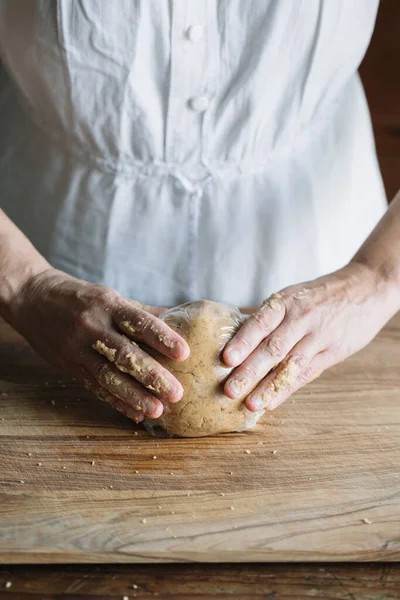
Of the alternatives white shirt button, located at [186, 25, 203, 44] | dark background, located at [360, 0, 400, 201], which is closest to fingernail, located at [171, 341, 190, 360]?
white shirt button, located at [186, 25, 203, 44]

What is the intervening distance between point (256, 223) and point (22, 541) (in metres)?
0.78

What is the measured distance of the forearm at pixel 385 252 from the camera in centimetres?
134

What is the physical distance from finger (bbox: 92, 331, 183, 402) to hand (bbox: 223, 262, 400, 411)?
0.09 m

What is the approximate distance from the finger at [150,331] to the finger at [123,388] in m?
0.06

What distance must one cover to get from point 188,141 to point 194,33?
0.21 meters

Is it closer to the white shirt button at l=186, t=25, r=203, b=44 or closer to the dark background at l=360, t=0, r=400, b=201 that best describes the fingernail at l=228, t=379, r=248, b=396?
the white shirt button at l=186, t=25, r=203, b=44

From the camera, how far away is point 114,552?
39.3 inches

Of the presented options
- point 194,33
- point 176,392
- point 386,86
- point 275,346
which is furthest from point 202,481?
point 386,86

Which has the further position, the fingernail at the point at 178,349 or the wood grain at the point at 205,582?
the fingernail at the point at 178,349

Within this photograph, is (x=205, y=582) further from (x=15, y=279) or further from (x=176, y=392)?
(x=15, y=279)

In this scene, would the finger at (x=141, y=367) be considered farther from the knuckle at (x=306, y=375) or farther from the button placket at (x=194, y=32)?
the button placket at (x=194, y=32)

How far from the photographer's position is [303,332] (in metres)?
1.26

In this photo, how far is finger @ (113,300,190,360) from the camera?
3.87ft

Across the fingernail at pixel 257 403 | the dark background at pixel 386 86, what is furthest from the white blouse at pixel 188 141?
the dark background at pixel 386 86
